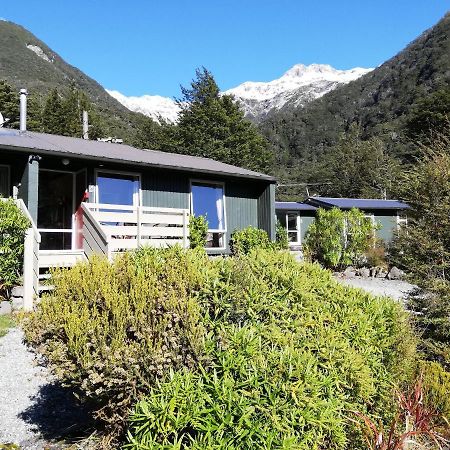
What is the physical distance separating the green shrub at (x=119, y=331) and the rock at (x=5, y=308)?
551 centimetres

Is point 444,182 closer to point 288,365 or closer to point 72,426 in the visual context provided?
point 288,365

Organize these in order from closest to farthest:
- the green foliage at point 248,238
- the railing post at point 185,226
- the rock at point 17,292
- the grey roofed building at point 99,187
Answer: the rock at point 17,292
the grey roofed building at point 99,187
the railing post at point 185,226
the green foliage at point 248,238

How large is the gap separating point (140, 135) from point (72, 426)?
42896mm

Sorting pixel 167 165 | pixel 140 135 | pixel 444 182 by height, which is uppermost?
pixel 140 135

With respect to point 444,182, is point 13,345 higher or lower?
lower

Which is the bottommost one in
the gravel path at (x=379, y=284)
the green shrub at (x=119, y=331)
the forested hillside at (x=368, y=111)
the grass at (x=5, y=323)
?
the gravel path at (x=379, y=284)

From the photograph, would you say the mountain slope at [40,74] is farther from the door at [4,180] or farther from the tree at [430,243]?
the tree at [430,243]

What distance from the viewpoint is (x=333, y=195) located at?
169ft

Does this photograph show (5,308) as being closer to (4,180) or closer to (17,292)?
(17,292)

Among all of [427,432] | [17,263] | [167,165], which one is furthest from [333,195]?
[427,432]

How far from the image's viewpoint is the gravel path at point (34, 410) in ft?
11.2

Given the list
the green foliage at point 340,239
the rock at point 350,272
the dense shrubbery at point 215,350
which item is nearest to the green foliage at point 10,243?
the dense shrubbery at point 215,350

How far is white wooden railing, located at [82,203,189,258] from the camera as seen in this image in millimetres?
8969

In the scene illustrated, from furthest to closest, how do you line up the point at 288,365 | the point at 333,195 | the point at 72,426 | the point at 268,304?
the point at 333,195
the point at 72,426
the point at 268,304
the point at 288,365
